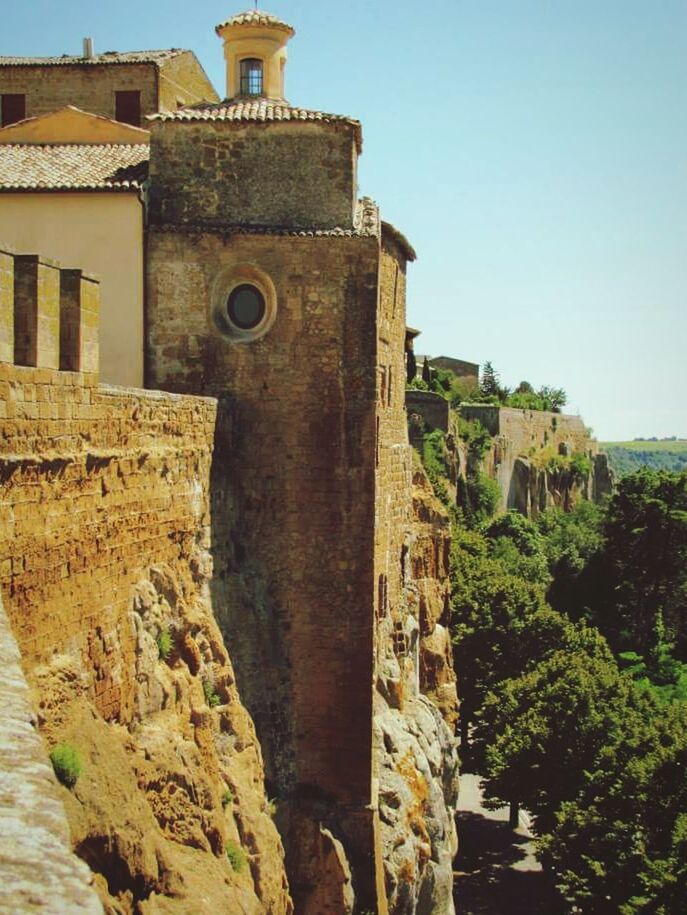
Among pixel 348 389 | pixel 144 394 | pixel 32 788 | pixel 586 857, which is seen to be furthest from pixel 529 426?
pixel 32 788

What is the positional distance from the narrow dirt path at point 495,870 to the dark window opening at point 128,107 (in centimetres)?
2114

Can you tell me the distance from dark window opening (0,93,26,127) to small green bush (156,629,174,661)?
1938 centimetres

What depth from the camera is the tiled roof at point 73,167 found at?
1548 centimetres

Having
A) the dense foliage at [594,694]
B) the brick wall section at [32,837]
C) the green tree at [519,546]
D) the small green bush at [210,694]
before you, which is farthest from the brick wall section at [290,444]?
the green tree at [519,546]

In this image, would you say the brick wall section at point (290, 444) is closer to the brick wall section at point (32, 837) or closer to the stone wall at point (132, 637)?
the stone wall at point (132, 637)

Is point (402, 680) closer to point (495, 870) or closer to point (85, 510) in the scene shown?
point (85, 510)

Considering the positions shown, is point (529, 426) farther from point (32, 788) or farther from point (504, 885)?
point (32, 788)

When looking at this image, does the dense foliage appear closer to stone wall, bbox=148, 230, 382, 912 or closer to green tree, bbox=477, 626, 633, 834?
green tree, bbox=477, 626, 633, 834

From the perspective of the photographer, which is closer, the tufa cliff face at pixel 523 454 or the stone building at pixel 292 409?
the stone building at pixel 292 409

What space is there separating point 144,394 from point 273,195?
5627 mm

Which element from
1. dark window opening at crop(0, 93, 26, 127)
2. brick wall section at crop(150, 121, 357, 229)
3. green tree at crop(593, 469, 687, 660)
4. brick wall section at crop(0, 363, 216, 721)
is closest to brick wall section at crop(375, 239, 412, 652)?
brick wall section at crop(150, 121, 357, 229)

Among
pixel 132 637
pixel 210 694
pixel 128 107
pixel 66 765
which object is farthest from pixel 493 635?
Result: pixel 66 765

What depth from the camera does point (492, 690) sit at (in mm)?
34062

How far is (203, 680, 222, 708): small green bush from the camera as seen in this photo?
13.4m
